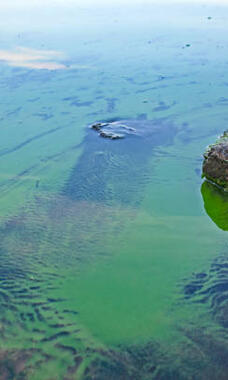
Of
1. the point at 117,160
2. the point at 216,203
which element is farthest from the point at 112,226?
the point at 117,160

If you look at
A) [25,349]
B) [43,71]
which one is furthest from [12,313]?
[43,71]

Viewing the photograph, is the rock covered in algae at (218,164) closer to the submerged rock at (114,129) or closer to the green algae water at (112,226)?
the green algae water at (112,226)

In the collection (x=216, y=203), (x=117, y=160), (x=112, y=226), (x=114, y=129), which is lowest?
(x=112, y=226)

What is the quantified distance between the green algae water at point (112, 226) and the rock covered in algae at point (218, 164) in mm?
102

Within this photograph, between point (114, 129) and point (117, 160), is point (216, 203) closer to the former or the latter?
point (117, 160)

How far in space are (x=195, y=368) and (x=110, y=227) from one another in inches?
51.9

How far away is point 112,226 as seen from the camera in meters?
2.93

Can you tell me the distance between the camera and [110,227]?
2926 mm

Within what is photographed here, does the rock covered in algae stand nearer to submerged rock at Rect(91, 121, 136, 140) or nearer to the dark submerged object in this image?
the dark submerged object

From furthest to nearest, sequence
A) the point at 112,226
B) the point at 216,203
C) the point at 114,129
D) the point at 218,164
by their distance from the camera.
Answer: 1. the point at 114,129
2. the point at 218,164
3. the point at 216,203
4. the point at 112,226

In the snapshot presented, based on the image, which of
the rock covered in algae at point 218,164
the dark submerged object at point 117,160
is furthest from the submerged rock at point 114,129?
the rock covered in algae at point 218,164

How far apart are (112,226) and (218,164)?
1.22 m

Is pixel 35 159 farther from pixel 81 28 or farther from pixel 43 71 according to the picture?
pixel 81 28

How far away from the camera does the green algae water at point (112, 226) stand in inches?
78.6
